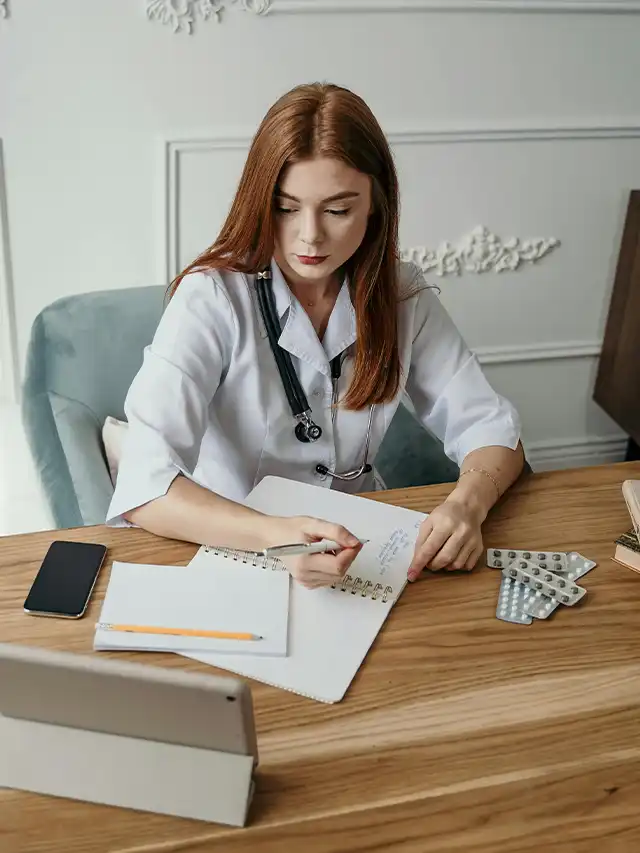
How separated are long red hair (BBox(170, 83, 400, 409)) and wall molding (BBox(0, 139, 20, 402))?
887 mm

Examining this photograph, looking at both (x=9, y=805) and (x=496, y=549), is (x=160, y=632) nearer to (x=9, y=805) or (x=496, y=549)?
(x=9, y=805)

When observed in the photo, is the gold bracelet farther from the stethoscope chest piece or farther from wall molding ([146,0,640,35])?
wall molding ([146,0,640,35])

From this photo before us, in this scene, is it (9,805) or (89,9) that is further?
(89,9)

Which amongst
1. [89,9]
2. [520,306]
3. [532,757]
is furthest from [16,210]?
[532,757]

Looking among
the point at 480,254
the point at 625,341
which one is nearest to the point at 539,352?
the point at 625,341

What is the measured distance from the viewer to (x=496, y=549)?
1.31 meters

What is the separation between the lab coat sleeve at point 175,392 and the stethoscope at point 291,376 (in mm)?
64

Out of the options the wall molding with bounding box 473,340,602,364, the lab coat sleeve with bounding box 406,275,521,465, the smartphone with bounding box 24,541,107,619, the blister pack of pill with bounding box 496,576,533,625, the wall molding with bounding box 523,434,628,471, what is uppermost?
the lab coat sleeve with bounding box 406,275,521,465

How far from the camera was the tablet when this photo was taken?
0.83 metres

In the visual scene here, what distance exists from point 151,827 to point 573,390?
232 cm

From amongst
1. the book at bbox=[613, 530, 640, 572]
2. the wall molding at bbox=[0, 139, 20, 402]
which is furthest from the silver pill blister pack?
the wall molding at bbox=[0, 139, 20, 402]

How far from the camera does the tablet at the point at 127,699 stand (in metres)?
0.83

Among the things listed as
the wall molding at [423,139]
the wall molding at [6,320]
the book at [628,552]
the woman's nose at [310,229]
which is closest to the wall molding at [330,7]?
the wall molding at [423,139]

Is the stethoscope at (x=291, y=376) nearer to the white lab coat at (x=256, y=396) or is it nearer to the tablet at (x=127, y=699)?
the white lab coat at (x=256, y=396)
